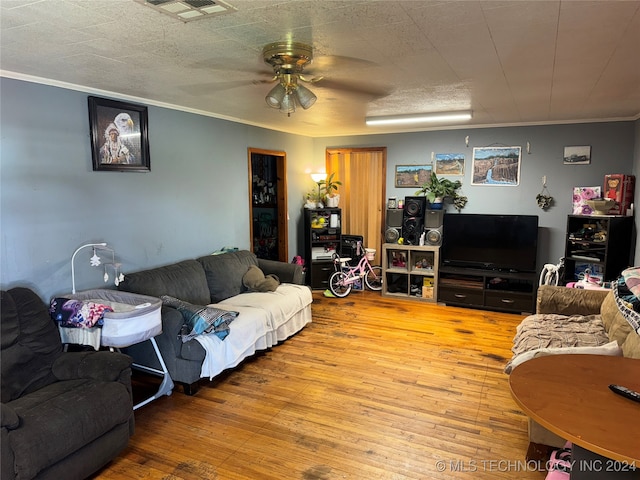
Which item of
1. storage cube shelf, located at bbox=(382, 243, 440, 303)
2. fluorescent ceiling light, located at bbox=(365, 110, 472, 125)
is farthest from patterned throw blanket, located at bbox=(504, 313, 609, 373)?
fluorescent ceiling light, located at bbox=(365, 110, 472, 125)

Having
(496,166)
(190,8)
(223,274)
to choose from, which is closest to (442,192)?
(496,166)

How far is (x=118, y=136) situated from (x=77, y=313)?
162cm

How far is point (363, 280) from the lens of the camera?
6.32 m

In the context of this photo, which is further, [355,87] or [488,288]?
[488,288]

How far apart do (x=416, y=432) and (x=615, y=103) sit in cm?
366

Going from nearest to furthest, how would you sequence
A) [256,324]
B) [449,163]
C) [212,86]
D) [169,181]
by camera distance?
[212,86]
[256,324]
[169,181]
[449,163]

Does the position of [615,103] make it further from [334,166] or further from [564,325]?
[334,166]

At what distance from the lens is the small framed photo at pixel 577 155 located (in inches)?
199

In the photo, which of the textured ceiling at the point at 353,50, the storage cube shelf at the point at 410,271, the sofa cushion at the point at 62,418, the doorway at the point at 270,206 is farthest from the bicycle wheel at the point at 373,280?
the sofa cushion at the point at 62,418

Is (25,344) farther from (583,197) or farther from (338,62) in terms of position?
(583,197)

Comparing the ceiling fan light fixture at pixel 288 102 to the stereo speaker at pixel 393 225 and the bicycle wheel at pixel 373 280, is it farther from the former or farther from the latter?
the bicycle wheel at pixel 373 280

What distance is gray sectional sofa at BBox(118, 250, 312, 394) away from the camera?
3156 mm

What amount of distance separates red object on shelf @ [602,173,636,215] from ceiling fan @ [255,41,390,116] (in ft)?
11.6

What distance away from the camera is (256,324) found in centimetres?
369
